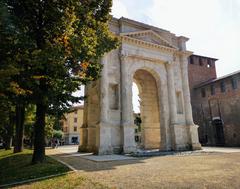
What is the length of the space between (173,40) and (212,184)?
22090 mm

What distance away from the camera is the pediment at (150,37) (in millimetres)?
22594

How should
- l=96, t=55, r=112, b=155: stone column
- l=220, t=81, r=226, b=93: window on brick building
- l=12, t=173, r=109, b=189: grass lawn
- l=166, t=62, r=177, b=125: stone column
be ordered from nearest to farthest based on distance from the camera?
l=12, t=173, r=109, b=189: grass lawn, l=96, t=55, r=112, b=155: stone column, l=166, t=62, r=177, b=125: stone column, l=220, t=81, r=226, b=93: window on brick building

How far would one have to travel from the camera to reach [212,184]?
7055 millimetres

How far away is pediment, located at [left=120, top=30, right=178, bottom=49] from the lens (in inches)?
890

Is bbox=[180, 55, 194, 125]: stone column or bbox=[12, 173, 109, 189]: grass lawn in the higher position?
bbox=[180, 55, 194, 125]: stone column

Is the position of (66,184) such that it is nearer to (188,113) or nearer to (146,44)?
(146,44)

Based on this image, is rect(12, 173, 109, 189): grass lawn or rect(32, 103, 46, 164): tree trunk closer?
rect(12, 173, 109, 189): grass lawn

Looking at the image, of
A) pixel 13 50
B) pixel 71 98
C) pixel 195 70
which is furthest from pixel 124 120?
pixel 195 70

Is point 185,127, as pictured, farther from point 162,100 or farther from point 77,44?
point 77,44

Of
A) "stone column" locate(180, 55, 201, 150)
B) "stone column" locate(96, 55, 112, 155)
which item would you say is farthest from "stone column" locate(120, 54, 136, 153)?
"stone column" locate(180, 55, 201, 150)

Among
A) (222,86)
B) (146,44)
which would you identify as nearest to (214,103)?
(222,86)

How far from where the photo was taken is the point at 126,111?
66.4 ft

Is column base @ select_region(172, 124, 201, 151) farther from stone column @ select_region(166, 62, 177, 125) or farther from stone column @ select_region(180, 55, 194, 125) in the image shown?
stone column @ select_region(166, 62, 177, 125)

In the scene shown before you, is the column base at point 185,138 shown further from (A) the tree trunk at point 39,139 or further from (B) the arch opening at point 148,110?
(A) the tree trunk at point 39,139
